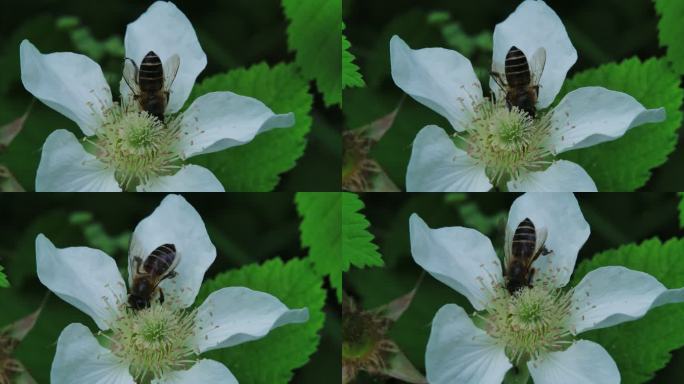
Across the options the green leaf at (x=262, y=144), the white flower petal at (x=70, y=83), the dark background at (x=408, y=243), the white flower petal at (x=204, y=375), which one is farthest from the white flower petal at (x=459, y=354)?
the white flower petal at (x=70, y=83)

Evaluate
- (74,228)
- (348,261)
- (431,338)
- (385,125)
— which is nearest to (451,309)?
(431,338)

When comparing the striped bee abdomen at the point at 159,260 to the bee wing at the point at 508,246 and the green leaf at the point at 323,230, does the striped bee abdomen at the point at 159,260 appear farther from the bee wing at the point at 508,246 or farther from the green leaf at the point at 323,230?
the bee wing at the point at 508,246

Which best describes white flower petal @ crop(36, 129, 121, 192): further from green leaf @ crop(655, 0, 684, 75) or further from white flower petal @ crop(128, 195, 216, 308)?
green leaf @ crop(655, 0, 684, 75)

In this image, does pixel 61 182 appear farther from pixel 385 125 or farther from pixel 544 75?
pixel 544 75

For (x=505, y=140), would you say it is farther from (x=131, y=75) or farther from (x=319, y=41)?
(x=131, y=75)

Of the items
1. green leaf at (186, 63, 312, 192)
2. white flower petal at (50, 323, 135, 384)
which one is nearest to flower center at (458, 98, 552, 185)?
green leaf at (186, 63, 312, 192)

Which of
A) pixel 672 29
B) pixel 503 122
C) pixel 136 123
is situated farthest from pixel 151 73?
pixel 672 29
